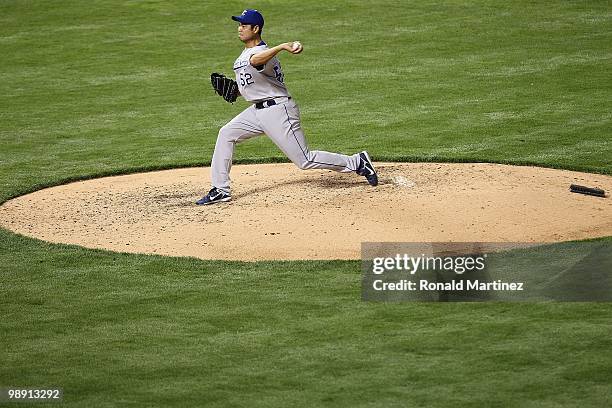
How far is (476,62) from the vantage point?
57.9 ft

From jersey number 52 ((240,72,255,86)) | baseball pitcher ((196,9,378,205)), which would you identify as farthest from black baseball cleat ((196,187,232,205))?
jersey number 52 ((240,72,255,86))

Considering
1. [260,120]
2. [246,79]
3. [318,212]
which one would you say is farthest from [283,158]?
[318,212]

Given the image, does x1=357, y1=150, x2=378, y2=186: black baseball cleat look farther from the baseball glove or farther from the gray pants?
the baseball glove

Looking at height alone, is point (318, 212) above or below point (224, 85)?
below

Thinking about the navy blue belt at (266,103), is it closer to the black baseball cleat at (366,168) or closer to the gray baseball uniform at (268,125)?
the gray baseball uniform at (268,125)

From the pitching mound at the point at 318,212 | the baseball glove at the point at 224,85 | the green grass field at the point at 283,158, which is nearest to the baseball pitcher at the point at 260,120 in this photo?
the baseball glove at the point at 224,85

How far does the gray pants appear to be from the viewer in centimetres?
1066

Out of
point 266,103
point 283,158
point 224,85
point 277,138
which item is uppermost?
point 224,85

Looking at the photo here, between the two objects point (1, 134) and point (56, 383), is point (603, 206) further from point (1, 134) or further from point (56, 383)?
point (1, 134)

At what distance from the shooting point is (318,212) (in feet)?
33.3

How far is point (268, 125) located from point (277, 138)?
5.6 inches

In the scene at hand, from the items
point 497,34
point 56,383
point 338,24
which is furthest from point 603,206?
point 338,24

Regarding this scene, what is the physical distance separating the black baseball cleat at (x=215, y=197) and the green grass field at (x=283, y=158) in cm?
85

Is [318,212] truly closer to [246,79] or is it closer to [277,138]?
[277,138]
